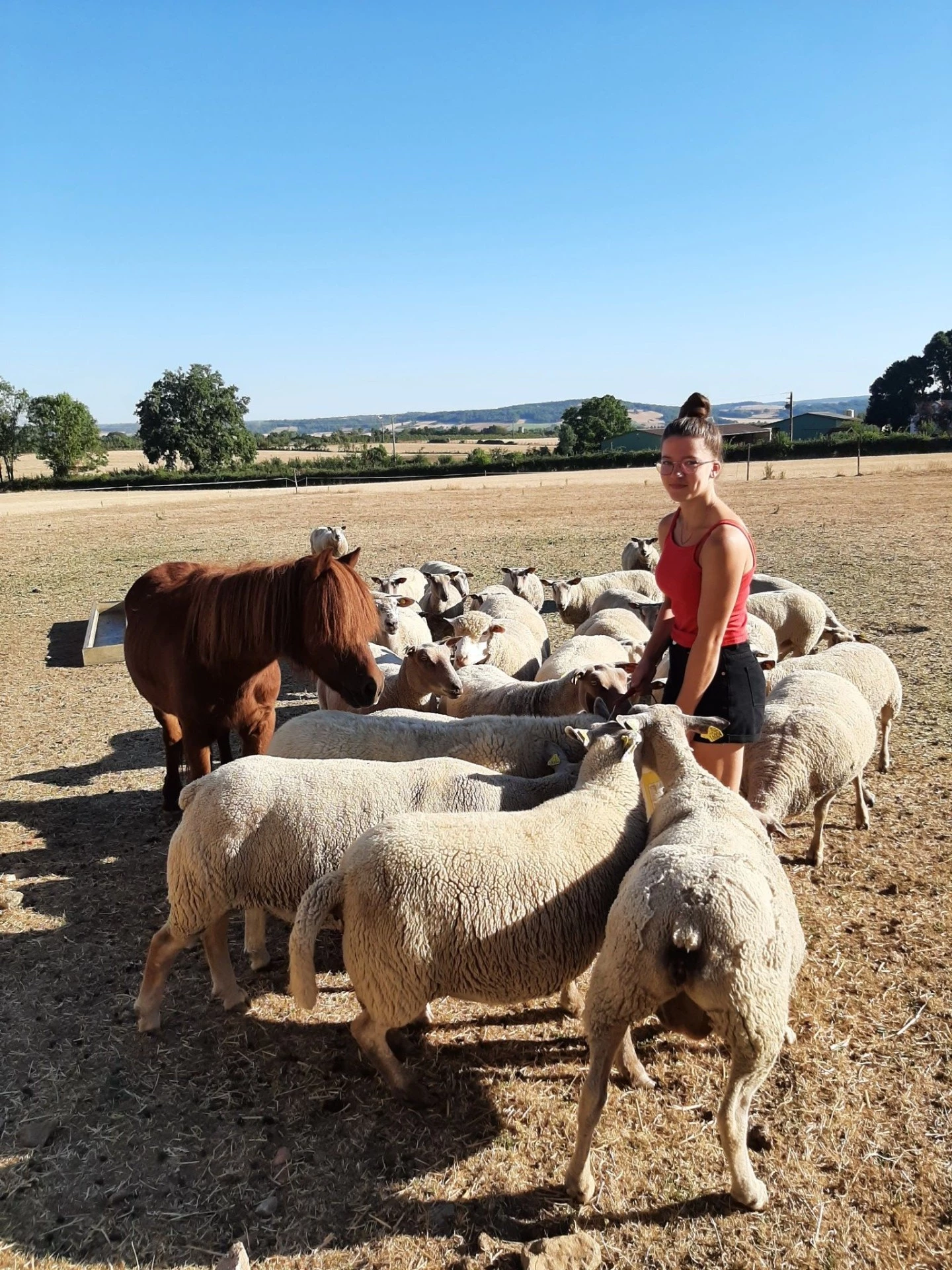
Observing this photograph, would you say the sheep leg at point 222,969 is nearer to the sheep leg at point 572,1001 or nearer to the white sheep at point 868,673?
the sheep leg at point 572,1001

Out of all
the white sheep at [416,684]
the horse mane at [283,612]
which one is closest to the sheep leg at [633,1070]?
the horse mane at [283,612]

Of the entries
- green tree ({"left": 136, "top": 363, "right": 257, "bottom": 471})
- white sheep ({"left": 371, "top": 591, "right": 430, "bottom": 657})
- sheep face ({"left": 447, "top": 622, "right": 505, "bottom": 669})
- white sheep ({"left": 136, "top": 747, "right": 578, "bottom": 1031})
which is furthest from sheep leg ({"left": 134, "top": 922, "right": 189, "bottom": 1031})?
green tree ({"left": 136, "top": 363, "right": 257, "bottom": 471})

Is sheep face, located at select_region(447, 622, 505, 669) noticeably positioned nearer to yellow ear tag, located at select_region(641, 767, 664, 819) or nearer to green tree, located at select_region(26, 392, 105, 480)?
yellow ear tag, located at select_region(641, 767, 664, 819)

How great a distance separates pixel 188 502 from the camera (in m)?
41.0

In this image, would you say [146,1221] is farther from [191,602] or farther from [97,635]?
[97,635]

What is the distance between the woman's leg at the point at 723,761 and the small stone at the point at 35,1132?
11.0 feet

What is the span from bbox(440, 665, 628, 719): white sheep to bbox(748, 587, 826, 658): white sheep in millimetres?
3339

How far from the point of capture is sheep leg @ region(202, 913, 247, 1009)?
167 inches

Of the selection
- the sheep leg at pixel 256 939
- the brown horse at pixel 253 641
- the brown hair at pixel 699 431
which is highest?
the brown hair at pixel 699 431

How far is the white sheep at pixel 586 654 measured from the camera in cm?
703

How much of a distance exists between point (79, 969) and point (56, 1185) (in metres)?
1.53

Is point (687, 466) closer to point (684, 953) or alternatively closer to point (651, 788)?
point (651, 788)

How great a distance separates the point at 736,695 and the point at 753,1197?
1.95m

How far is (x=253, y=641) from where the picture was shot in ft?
18.3
